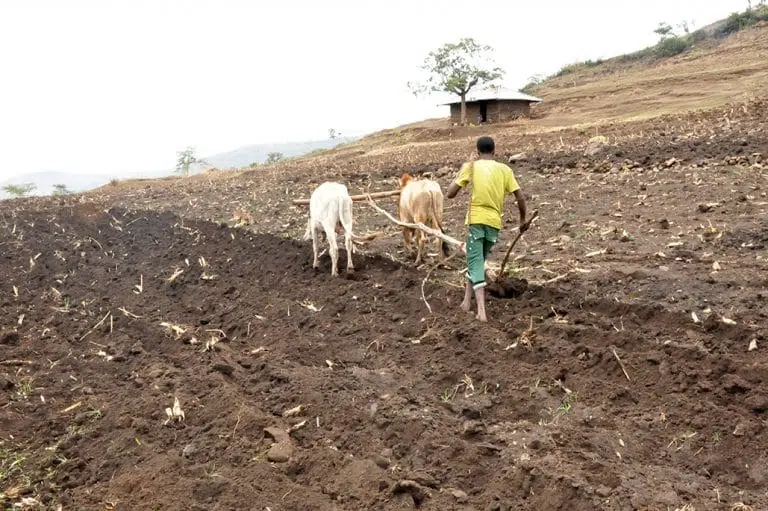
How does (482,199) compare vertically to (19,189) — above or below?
below

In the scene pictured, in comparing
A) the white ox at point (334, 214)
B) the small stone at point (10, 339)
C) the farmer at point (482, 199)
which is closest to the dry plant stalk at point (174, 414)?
the farmer at point (482, 199)

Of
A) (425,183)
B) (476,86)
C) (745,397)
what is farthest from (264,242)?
(476,86)

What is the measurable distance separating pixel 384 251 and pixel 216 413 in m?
5.16

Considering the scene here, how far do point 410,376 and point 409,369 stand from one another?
6.9 inches

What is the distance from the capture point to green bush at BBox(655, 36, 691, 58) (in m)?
46.2

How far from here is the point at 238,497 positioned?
422 cm

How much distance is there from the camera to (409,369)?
6098mm

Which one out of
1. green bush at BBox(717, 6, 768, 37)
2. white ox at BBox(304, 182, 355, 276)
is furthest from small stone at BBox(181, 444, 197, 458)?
green bush at BBox(717, 6, 768, 37)

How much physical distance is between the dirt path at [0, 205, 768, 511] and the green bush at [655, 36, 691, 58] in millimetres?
43602

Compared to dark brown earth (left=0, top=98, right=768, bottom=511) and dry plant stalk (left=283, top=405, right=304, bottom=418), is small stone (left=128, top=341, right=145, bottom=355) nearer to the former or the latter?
dark brown earth (left=0, top=98, right=768, bottom=511)

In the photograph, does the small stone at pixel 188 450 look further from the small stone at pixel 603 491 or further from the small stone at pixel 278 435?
the small stone at pixel 603 491

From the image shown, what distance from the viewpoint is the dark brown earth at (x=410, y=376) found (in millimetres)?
4312

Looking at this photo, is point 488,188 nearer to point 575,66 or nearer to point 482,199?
point 482,199

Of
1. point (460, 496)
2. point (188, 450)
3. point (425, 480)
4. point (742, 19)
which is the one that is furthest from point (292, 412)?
point (742, 19)
